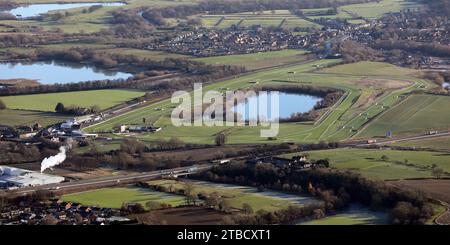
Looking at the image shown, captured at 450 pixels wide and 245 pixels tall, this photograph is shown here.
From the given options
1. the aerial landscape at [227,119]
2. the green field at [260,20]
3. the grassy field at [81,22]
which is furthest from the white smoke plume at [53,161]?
the green field at [260,20]

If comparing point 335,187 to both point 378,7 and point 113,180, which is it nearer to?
point 113,180

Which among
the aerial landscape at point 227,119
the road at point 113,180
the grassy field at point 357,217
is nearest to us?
the grassy field at point 357,217

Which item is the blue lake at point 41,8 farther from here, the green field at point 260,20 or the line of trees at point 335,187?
the line of trees at point 335,187

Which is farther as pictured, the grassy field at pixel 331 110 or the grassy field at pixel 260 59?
the grassy field at pixel 260 59

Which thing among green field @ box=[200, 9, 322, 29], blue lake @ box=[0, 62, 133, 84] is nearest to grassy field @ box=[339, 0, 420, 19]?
green field @ box=[200, 9, 322, 29]

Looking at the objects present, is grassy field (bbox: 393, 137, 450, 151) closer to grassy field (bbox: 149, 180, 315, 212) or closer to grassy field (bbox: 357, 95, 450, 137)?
grassy field (bbox: 357, 95, 450, 137)

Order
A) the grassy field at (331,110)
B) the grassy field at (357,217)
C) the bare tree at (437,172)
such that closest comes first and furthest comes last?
1. the grassy field at (357,217)
2. the bare tree at (437,172)
3. the grassy field at (331,110)
